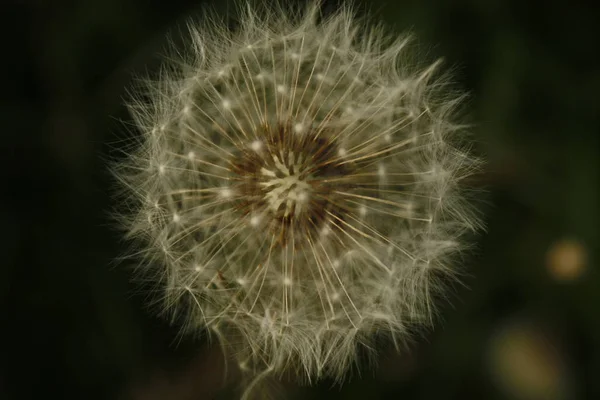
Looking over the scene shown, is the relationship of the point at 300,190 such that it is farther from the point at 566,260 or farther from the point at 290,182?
the point at 566,260

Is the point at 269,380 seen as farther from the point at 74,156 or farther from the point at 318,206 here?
the point at 74,156

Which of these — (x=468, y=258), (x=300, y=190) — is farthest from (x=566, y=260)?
(x=300, y=190)

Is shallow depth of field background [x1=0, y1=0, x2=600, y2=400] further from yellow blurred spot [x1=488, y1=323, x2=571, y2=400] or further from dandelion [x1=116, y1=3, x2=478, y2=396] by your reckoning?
dandelion [x1=116, y1=3, x2=478, y2=396]

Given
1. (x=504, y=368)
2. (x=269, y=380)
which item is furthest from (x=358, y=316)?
(x=504, y=368)

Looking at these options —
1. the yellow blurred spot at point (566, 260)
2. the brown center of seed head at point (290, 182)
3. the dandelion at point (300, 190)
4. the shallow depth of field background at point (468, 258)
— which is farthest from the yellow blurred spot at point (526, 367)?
the brown center of seed head at point (290, 182)

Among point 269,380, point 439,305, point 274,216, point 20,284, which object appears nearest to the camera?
point 274,216

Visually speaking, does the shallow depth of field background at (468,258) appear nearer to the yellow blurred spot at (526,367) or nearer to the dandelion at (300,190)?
the yellow blurred spot at (526,367)

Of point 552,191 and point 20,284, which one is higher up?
point 20,284
